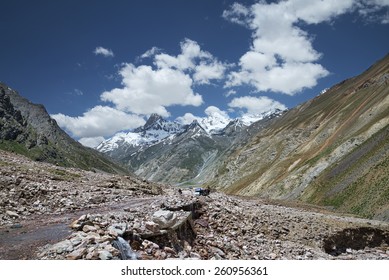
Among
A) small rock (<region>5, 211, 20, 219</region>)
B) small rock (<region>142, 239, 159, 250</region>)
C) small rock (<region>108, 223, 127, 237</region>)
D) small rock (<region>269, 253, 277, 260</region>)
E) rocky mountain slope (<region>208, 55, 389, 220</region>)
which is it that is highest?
rocky mountain slope (<region>208, 55, 389, 220</region>)

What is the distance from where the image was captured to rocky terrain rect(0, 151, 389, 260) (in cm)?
1875

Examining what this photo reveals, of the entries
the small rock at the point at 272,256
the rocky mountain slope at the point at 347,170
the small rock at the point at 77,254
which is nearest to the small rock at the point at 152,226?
the small rock at the point at 77,254

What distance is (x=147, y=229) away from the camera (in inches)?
842

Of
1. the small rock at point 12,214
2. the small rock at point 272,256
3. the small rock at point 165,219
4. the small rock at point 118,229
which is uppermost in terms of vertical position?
the small rock at point 12,214

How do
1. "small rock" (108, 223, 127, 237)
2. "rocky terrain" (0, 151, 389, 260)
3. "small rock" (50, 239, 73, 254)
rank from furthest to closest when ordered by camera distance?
"small rock" (108, 223, 127, 237)
"rocky terrain" (0, 151, 389, 260)
"small rock" (50, 239, 73, 254)

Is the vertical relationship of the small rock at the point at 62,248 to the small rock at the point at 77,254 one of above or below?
above

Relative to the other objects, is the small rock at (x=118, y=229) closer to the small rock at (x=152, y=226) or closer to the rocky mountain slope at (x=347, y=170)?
the small rock at (x=152, y=226)

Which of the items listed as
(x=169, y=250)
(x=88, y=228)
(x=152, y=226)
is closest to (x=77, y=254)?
(x=88, y=228)

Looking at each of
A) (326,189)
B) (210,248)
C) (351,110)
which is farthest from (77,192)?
(351,110)

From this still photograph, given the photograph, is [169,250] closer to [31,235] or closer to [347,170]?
[31,235]

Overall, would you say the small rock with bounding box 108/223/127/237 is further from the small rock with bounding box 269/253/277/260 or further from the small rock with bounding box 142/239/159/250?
the small rock with bounding box 269/253/277/260

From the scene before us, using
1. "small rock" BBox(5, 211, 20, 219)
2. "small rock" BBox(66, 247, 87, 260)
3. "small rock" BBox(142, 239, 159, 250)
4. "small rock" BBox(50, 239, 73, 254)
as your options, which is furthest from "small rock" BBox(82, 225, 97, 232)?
"small rock" BBox(5, 211, 20, 219)

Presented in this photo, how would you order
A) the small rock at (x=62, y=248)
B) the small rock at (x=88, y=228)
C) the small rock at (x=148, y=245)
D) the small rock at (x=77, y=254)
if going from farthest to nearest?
1. the small rock at (x=88, y=228)
2. the small rock at (x=148, y=245)
3. the small rock at (x=62, y=248)
4. the small rock at (x=77, y=254)

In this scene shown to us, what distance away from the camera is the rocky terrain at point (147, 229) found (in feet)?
61.5
